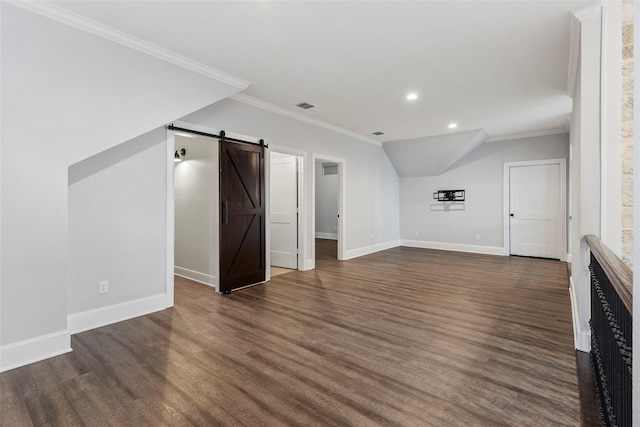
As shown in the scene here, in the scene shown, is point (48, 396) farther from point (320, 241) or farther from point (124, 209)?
point (320, 241)

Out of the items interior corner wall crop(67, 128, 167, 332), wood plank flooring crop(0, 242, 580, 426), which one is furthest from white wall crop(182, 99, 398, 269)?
wood plank flooring crop(0, 242, 580, 426)

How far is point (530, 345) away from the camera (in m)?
2.74

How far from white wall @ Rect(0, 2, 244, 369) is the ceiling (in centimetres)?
A: 34

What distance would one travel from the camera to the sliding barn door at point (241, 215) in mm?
4260

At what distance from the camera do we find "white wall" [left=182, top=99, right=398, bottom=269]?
4377 mm

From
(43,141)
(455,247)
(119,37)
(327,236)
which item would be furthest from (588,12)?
(327,236)

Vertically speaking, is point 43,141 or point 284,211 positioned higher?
point 43,141

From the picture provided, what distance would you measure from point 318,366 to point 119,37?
3.28m

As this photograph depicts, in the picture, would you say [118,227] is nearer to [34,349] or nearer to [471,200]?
[34,349]

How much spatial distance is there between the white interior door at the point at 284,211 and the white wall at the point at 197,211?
1304mm

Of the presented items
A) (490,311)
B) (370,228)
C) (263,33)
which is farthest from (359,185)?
(263,33)

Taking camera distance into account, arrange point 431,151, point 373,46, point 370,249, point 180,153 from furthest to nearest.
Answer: point 370,249 < point 431,151 < point 180,153 < point 373,46

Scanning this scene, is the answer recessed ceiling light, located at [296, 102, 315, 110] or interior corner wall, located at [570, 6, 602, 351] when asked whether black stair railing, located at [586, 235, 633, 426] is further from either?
recessed ceiling light, located at [296, 102, 315, 110]

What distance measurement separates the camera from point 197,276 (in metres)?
4.85
